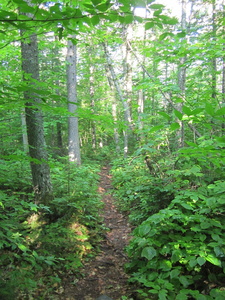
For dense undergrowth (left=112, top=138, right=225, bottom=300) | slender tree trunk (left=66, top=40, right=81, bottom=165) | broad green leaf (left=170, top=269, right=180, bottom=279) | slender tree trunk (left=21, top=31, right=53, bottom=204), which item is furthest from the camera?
slender tree trunk (left=66, top=40, right=81, bottom=165)

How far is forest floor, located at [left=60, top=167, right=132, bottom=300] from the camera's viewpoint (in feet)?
10.6

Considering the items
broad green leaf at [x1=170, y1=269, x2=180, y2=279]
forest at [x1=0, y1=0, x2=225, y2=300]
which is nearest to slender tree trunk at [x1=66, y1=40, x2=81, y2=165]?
forest at [x1=0, y1=0, x2=225, y2=300]

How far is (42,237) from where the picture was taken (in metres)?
3.96

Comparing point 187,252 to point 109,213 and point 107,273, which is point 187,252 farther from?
point 109,213

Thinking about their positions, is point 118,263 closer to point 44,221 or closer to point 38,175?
point 44,221

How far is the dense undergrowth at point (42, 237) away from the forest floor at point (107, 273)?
0.20 m

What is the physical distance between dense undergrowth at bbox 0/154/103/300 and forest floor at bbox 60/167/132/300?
0.20m

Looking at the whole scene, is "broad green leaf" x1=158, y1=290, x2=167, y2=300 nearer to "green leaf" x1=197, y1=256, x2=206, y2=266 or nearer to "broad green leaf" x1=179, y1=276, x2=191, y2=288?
"broad green leaf" x1=179, y1=276, x2=191, y2=288

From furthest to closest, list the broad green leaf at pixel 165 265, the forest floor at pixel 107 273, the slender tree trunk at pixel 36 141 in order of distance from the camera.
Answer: the slender tree trunk at pixel 36 141 → the forest floor at pixel 107 273 → the broad green leaf at pixel 165 265

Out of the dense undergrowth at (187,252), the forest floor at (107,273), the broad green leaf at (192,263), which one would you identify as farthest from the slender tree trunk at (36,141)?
the broad green leaf at (192,263)

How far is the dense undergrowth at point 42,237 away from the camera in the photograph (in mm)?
2805

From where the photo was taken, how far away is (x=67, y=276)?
11.6ft

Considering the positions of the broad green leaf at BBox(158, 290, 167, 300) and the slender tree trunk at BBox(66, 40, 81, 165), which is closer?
the broad green leaf at BBox(158, 290, 167, 300)

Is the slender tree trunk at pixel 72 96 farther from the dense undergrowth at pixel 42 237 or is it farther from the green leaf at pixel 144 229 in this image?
the green leaf at pixel 144 229
